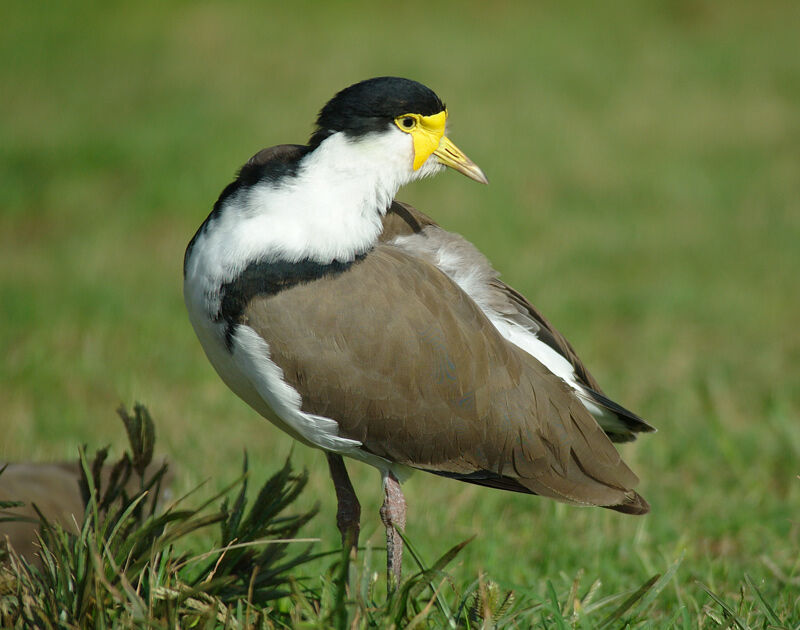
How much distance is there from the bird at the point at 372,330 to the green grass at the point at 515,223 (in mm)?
634

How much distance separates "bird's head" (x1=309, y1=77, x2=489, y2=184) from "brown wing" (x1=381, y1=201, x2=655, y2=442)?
28 cm

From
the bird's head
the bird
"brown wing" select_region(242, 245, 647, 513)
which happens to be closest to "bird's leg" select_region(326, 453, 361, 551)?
the bird

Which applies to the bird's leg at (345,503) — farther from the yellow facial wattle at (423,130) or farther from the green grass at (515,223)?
the yellow facial wattle at (423,130)

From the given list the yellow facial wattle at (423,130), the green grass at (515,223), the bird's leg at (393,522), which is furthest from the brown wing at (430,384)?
the green grass at (515,223)

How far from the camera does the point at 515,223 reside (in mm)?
7438

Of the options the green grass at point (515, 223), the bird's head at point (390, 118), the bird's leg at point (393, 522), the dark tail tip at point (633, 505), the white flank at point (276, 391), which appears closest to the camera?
the white flank at point (276, 391)

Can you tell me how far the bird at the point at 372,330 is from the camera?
2.71 metres

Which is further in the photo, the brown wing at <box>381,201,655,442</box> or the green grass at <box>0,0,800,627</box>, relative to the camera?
the green grass at <box>0,0,800,627</box>

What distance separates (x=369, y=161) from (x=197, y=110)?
5900 mm

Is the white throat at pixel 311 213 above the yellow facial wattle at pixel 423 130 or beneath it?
beneath

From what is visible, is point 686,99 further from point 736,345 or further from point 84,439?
point 84,439

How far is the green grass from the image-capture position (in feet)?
13.5

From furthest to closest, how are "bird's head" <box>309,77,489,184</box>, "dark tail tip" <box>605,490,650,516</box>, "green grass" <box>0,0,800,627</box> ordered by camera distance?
"green grass" <box>0,0,800,627</box> < "dark tail tip" <box>605,490,650,516</box> < "bird's head" <box>309,77,489,184</box>

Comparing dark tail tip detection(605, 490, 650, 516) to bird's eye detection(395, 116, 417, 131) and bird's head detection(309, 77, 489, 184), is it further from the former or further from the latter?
bird's eye detection(395, 116, 417, 131)
